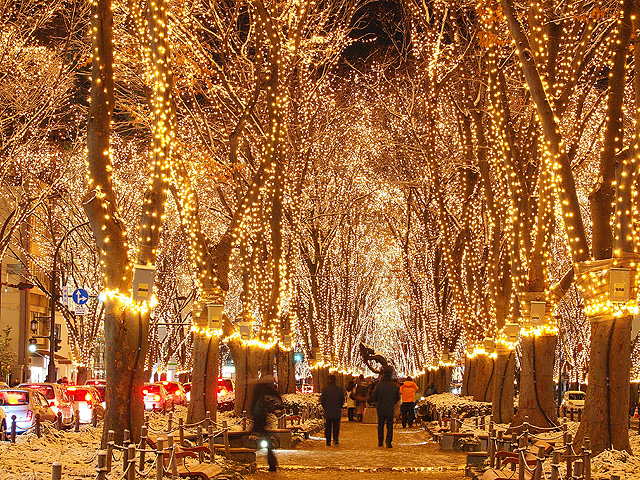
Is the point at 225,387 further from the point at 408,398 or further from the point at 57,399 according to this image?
the point at 57,399

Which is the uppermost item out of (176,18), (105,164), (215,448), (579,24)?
(176,18)

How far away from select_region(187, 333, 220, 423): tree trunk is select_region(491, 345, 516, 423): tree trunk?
655cm

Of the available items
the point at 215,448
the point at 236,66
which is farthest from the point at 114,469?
the point at 236,66

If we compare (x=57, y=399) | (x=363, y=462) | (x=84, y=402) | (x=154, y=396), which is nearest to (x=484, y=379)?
(x=363, y=462)

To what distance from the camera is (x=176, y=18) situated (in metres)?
17.5

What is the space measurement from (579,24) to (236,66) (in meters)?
9.95

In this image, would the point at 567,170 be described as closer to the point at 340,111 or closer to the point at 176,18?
the point at 176,18

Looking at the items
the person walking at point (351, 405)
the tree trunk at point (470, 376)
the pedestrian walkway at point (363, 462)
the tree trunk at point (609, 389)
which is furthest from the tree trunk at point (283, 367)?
the tree trunk at point (609, 389)

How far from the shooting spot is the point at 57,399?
26.2 meters

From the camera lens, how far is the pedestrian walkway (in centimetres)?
1416

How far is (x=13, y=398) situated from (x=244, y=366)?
603cm

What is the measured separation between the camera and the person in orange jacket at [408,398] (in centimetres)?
2839

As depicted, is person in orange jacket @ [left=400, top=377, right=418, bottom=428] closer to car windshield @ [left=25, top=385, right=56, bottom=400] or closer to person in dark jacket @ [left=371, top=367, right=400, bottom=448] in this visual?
person in dark jacket @ [left=371, top=367, right=400, bottom=448]

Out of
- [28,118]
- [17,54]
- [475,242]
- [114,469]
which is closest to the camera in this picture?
[114,469]
